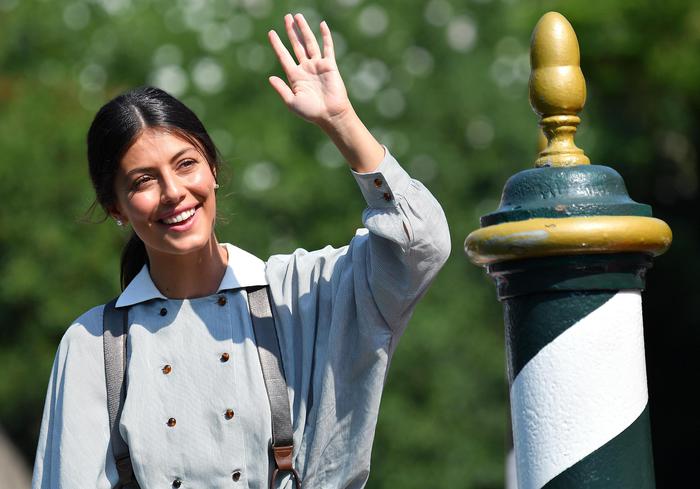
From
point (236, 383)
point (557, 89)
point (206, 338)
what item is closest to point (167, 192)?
point (206, 338)

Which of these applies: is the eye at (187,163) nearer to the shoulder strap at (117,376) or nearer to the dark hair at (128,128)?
the dark hair at (128,128)

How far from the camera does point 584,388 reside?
2.30m

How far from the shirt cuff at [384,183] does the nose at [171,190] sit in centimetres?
46

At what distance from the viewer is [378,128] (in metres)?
17.3

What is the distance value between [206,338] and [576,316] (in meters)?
0.97

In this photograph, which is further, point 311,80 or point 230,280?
point 230,280

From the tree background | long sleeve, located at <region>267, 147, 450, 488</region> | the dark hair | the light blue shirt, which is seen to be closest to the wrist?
long sleeve, located at <region>267, 147, 450, 488</region>

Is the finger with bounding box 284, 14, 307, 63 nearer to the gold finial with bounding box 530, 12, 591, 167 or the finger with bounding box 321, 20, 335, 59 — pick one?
the finger with bounding box 321, 20, 335, 59

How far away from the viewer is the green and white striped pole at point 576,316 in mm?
2271

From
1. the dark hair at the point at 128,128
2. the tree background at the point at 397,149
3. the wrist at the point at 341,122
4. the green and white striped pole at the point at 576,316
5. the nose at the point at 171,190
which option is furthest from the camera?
the tree background at the point at 397,149

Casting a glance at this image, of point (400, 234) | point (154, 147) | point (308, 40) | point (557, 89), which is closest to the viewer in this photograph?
point (557, 89)

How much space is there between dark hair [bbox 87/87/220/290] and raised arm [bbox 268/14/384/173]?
370 mm

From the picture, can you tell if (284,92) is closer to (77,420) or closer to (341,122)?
(341,122)

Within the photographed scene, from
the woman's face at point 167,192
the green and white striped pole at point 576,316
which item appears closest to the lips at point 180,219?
the woman's face at point 167,192
